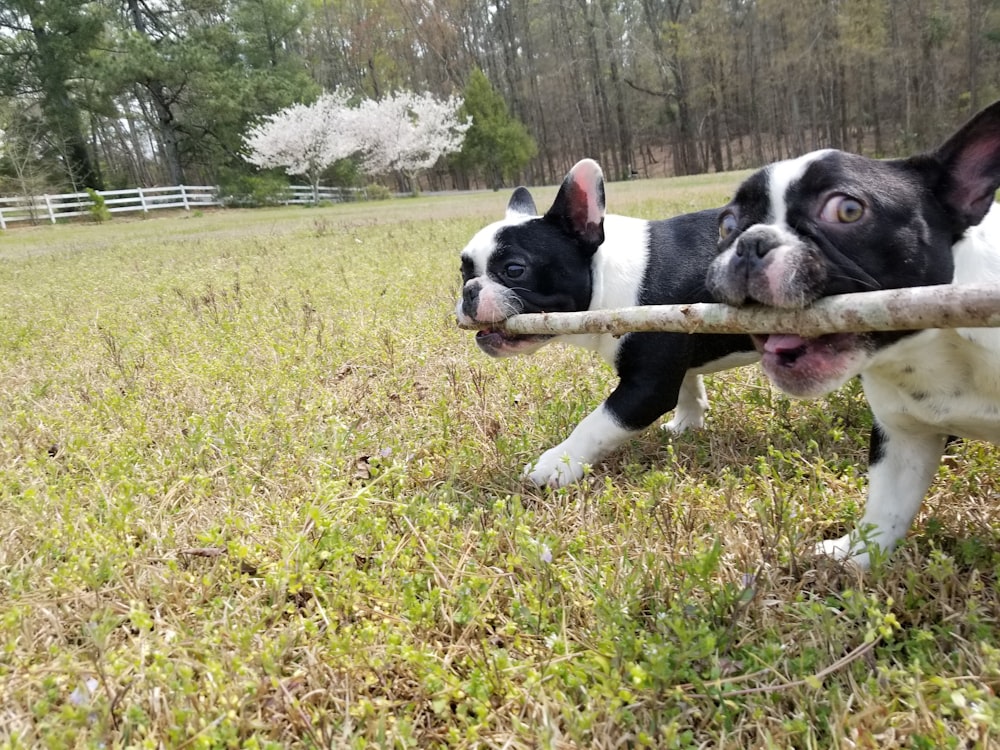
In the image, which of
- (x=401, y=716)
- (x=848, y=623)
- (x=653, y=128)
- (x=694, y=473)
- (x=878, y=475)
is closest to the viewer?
(x=401, y=716)

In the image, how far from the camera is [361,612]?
77.3 inches

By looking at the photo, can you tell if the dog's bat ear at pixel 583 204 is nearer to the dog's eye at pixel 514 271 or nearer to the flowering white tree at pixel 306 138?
the dog's eye at pixel 514 271

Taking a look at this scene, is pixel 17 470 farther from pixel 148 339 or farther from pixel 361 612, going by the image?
pixel 148 339

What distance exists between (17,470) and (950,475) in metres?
3.78

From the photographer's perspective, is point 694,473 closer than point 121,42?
Yes

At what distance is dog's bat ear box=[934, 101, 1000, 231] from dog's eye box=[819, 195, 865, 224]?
0.30 metres

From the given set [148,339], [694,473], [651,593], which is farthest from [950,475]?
[148,339]

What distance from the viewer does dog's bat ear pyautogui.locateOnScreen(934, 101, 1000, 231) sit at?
1.92 metres

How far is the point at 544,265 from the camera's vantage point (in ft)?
11.0

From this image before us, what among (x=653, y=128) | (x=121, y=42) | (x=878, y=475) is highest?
(x=121, y=42)

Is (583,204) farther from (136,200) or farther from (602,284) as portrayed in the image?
(136,200)

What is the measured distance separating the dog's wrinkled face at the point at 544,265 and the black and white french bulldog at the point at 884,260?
130 cm

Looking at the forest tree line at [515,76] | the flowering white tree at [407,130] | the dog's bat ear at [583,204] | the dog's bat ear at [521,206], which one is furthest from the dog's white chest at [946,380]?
the flowering white tree at [407,130]

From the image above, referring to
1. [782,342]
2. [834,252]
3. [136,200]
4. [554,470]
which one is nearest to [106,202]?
[136,200]
